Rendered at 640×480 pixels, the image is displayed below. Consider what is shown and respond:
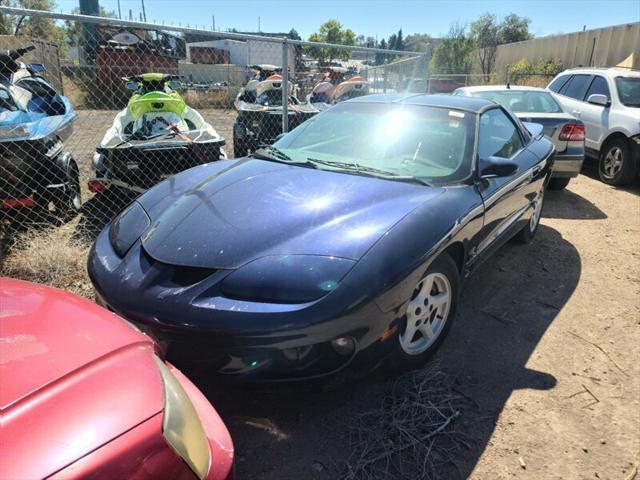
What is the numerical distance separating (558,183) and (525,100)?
4.47ft

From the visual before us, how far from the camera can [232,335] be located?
2.07 m

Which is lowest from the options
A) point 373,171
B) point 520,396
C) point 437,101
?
point 520,396

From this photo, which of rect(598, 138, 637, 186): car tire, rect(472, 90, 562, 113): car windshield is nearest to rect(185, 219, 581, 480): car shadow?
rect(472, 90, 562, 113): car windshield

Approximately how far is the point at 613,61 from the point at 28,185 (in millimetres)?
21677

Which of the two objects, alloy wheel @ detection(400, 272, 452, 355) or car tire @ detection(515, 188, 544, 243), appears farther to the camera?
car tire @ detection(515, 188, 544, 243)

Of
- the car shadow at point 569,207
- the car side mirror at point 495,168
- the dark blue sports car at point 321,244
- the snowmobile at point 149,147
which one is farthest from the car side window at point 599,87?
the snowmobile at point 149,147

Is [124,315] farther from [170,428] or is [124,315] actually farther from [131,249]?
[170,428]

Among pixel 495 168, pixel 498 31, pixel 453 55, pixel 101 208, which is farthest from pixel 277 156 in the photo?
pixel 498 31

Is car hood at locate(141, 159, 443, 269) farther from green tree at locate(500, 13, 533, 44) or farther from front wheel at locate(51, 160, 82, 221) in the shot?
green tree at locate(500, 13, 533, 44)

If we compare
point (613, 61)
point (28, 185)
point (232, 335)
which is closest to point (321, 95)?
point (28, 185)

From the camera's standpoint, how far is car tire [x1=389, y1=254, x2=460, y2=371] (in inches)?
101

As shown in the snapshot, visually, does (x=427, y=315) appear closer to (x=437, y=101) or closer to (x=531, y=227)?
(x=437, y=101)

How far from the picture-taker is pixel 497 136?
3949 millimetres

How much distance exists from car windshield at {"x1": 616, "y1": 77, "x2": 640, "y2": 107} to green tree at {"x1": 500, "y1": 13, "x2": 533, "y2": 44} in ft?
127
